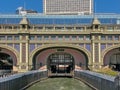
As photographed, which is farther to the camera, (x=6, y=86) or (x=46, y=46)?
(x=46, y=46)

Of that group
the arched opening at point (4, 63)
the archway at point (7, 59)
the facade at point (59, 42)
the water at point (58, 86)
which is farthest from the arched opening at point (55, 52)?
the water at point (58, 86)

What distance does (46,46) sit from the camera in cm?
8175

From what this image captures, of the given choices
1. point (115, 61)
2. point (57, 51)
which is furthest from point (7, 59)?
point (115, 61)

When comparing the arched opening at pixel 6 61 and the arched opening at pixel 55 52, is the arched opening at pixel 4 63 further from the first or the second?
the arched opening at pixel 55 52

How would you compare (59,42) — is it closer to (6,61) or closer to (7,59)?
(6,61)

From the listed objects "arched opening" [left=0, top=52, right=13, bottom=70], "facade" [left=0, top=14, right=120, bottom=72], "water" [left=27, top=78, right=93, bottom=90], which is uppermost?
"facade" [left=0, top=14, right=120, bottom=72]

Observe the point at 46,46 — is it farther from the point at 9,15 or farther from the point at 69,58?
the point at 9,15

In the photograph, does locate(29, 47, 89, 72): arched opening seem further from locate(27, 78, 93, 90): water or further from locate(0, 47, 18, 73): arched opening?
locate(27, 78, 93, 90): water

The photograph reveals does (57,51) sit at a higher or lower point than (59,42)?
lower

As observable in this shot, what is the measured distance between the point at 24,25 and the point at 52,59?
2139 centimetres

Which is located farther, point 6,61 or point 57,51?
point 6,61

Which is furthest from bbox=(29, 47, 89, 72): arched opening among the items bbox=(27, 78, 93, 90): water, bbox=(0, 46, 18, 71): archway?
bbox=(27, 78, 93, 90): water

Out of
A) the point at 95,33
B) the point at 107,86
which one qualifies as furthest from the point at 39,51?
the point at 107,86

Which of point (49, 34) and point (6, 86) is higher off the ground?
point (49, 34)
